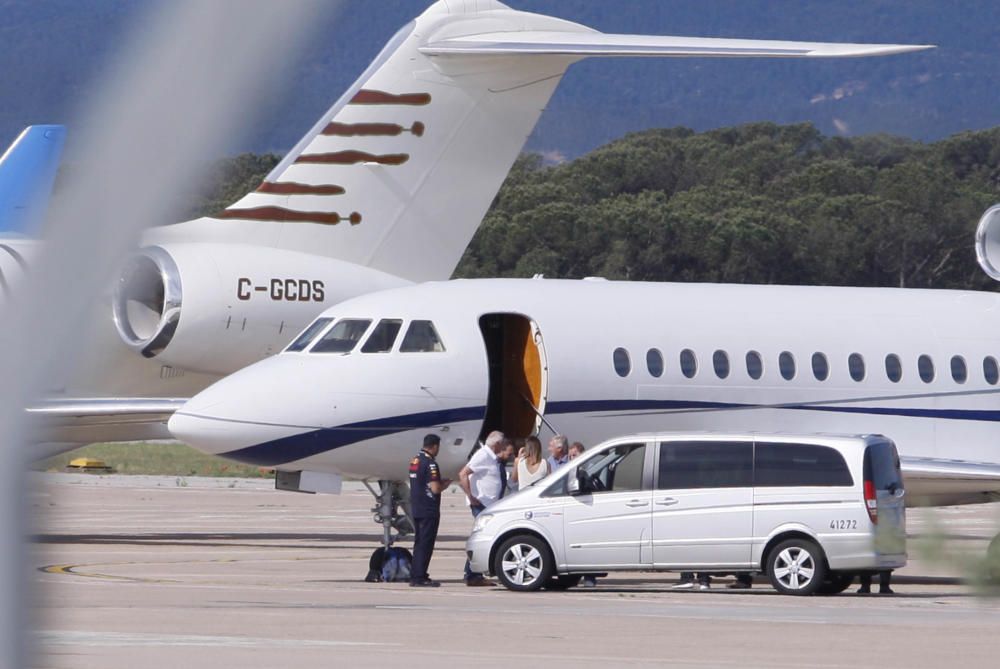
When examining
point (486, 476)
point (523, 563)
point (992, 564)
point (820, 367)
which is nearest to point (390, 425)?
point (486, 476)

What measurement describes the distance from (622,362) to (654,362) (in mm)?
472

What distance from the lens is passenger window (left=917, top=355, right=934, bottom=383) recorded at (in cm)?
2300

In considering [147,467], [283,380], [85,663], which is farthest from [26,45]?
[147,467]

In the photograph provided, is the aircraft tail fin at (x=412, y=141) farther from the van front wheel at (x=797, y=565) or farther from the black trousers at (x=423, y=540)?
the van front wheel at (x=797, y=565)

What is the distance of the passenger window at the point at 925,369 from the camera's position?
905 inches

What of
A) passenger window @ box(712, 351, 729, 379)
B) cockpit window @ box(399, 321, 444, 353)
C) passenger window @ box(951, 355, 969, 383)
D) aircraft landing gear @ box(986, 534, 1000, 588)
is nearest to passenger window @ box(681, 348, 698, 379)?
passenger window @ box(712, 351, 729, 379)

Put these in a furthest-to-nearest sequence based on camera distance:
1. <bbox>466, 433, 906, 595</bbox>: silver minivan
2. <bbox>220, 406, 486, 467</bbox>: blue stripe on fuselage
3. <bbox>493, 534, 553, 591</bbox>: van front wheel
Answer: <bbox>220, 406, 486, 467</bbox>: blue stripe on fuselage, <bbox>493, 534, 553, 591</bbox>: van front wheel, <bbox>466, 433, 906, 595</bbox>: silver minivan

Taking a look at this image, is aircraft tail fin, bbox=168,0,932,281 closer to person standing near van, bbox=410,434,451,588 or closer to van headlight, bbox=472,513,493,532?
person standing near van, bbox=410,434,451,588

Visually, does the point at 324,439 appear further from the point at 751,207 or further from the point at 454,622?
the point at 751,207

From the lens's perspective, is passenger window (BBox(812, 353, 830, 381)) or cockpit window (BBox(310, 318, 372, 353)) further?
passenger window (BBox(812, 353, 830, 381))

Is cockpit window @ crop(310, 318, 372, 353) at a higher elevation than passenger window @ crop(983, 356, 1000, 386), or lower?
lower

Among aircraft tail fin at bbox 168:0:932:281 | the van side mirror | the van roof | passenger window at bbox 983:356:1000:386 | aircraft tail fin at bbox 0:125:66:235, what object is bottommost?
aircraft tail fin at bbox 0:125:66:235

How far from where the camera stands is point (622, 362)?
21.2 m

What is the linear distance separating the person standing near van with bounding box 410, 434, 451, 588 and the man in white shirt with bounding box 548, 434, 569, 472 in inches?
67.2
